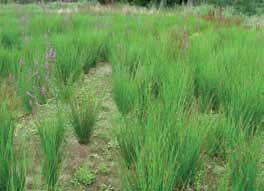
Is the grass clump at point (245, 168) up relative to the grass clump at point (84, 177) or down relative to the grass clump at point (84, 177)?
up

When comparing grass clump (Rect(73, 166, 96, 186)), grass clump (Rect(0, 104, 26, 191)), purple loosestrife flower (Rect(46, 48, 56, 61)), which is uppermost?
purple loosestrife flower (Rect(46, 48, 56, 61))

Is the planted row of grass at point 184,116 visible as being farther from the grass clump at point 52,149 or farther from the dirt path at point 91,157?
the grass clump at point 52,149

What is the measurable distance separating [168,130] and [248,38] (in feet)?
10.3

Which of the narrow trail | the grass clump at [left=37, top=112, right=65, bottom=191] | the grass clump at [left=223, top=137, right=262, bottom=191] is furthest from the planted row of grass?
the grass clump at [left=37, top=112, right=65, bottom=191]

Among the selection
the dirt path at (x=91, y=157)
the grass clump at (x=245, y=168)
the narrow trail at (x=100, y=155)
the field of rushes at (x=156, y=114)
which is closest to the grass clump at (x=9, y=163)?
the field of rushes at (x=156, y=114)

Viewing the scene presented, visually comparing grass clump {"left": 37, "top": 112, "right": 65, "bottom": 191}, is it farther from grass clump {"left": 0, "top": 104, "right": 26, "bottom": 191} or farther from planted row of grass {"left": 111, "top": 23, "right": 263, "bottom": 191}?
planted row of grass {"left": 111, "top": 23, "right": 263, "bottom": 191}

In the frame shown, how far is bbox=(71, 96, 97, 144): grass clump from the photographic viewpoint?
2555 millimetres

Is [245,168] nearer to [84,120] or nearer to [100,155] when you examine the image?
[100,155]

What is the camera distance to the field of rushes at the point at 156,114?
186 centimetres

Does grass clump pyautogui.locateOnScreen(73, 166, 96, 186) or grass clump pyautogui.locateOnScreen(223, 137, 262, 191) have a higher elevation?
grass clump pyautogui.locateOnScreen(223, 137, 262, 191)

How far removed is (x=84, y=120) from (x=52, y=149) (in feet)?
1.69

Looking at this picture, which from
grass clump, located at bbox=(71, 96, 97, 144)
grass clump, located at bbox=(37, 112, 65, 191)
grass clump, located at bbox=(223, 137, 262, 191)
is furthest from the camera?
grass clump, located at bbox=(71, 96, 97, 144)

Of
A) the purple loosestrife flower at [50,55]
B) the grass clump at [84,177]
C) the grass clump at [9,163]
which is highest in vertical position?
the purple loosestrife flower at [50,55]

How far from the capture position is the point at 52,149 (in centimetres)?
207
